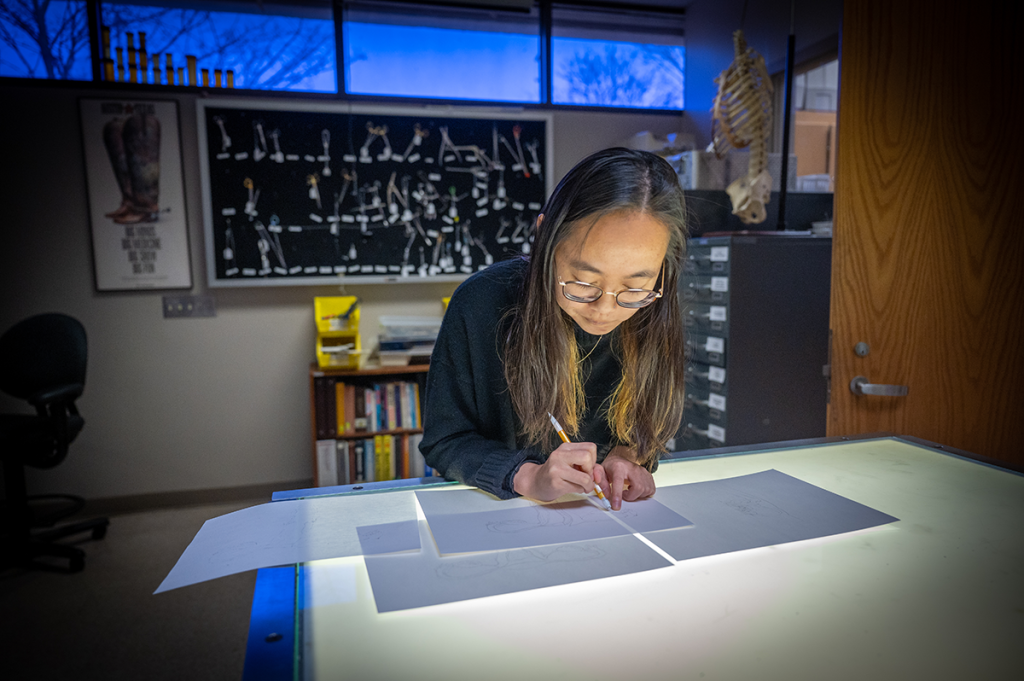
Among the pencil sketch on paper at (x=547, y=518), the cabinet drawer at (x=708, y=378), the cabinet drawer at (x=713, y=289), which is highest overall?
the cabinet drawer at (x=713, y=289)

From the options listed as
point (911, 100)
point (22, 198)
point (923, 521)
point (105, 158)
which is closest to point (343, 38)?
point (105, 158)

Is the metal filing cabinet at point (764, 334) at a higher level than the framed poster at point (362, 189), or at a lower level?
lower

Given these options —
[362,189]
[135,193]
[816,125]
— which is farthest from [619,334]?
[816,125]

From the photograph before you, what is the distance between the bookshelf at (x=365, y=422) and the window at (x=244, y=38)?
1524 millimetres

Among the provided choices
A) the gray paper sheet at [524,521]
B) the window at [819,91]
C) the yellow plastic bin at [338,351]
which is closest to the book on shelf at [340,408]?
the yellow plastic bin at [338,351]

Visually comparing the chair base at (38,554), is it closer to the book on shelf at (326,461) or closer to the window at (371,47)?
the book on shelf at (326,461)

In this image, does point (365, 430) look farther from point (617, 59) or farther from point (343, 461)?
point (617, 59)

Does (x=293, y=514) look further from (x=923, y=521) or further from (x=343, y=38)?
(x=343, y=38)

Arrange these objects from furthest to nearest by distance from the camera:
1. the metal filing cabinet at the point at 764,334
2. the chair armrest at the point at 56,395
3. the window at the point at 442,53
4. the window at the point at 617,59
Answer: the window at the point at 617,59, the window at the point at 442,53, the chair armrest at the point at 56,395, the metal filing cabinet at the point at 764,334

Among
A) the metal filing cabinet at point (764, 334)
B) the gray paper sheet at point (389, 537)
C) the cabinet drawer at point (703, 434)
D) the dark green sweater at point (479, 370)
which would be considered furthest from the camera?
the cabinet drawer at point (703, 434)

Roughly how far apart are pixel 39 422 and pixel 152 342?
66 cm

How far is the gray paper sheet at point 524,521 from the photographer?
33.0 inches

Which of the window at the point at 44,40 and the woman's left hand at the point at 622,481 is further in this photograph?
the window at the point at 44,40

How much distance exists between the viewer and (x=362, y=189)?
3293 millimetres
